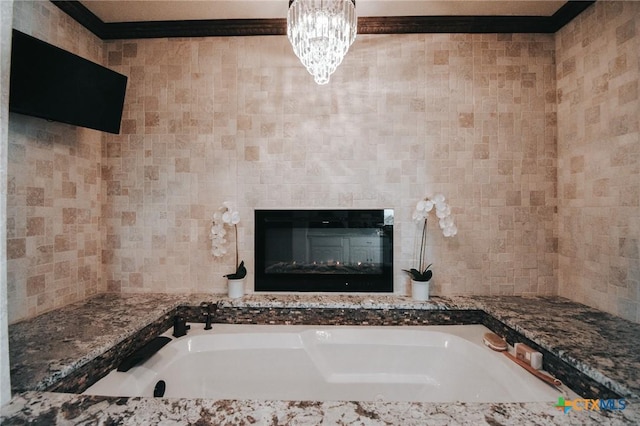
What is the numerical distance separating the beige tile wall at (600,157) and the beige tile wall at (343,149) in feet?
0.34

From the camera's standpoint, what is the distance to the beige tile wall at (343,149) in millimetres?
2084

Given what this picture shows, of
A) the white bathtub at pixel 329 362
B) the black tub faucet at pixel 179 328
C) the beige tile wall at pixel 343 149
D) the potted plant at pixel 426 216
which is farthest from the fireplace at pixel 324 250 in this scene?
the black tub faucet at pixel 179 328

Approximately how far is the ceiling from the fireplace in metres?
1.42

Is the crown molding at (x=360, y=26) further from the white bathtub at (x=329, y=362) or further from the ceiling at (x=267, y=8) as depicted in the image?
the white bathtub at (x=329, y=362)

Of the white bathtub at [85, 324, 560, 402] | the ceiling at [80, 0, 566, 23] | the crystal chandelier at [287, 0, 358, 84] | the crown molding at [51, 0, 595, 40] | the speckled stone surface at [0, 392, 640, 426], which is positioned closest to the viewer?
the speckled stone surface at [0, 392, 640, 426]

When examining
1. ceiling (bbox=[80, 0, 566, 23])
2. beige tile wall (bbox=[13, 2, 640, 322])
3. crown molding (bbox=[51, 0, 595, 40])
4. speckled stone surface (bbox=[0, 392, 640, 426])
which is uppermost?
ceiling (bbox=[80, 0, 566, 23])

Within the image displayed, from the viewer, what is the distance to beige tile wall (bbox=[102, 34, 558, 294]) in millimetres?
2084

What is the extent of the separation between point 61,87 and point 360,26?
1927 millimetres

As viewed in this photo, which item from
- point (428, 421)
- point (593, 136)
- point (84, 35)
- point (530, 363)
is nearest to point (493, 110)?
point (593, 136)

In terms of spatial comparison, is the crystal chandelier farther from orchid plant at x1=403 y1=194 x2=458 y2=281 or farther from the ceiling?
orchid plant at x1=403 y1=194 x2=458 y2=281

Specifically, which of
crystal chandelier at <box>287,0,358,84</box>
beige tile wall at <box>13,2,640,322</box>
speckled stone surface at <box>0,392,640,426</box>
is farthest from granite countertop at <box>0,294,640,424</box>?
crystal chandelier at <box>287,0,358,84</box>

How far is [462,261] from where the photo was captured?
2090 mm

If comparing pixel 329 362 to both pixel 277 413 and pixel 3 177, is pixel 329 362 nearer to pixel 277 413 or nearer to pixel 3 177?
pixel 277 413

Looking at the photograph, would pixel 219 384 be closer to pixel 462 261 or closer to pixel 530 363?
pixel 530 363
